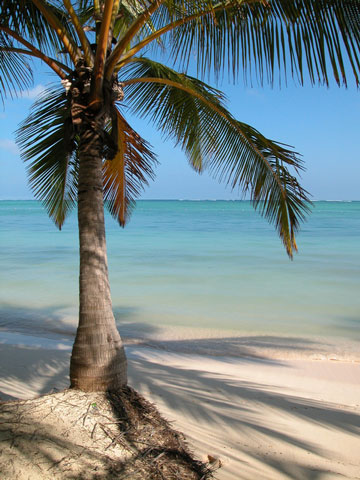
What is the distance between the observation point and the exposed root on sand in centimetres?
233

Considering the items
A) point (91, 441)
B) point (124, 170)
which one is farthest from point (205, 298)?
point (91, 441)

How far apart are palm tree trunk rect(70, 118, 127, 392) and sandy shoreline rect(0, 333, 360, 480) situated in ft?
2.99

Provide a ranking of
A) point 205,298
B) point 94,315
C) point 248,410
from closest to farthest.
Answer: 1. point 94,315
2. point 248,410
3. point 205,298

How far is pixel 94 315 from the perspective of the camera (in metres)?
2.94

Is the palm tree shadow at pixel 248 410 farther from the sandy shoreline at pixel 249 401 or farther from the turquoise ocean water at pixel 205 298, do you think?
the turquoise ocean water at pixel 205 298

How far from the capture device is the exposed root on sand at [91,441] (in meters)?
2.33

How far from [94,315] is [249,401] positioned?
1969 mm

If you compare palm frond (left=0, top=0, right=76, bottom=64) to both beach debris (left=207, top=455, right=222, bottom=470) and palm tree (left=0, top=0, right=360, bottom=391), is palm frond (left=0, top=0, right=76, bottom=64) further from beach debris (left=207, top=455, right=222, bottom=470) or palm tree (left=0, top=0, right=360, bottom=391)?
beach debris (left=207, top=455, right=222, bottom=470)

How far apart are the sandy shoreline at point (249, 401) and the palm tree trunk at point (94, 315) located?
910 mm

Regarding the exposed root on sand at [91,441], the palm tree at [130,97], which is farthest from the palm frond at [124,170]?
the exposed root on sand at [91,441]

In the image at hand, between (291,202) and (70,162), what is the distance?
2.65 metres

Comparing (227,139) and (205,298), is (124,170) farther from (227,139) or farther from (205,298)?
(205,298)

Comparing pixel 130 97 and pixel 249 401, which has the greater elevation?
pixel 130 97

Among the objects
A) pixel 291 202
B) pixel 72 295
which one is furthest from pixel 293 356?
pixel 72 295
